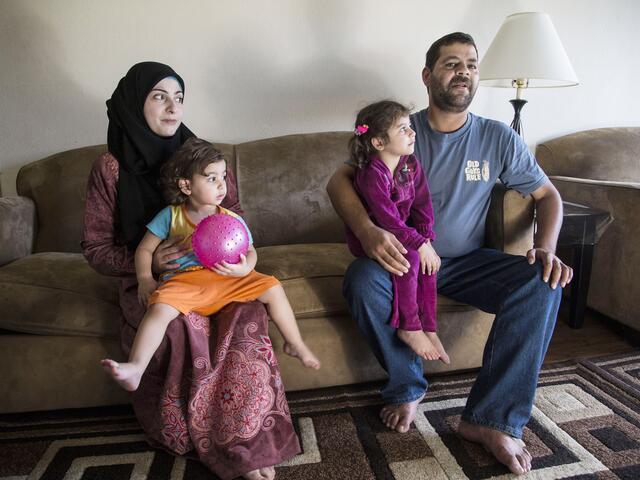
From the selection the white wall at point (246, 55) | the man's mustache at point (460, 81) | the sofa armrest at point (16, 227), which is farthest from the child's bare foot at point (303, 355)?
the white wall at point (246, 55)

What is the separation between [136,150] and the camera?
1.39 metres

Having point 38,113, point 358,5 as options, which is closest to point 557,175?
point 358,5

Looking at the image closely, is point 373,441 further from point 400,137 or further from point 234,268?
point 400,137

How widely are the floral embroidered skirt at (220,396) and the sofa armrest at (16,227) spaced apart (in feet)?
2.88

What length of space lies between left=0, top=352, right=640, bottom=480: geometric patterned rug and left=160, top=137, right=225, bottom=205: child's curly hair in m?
0.73

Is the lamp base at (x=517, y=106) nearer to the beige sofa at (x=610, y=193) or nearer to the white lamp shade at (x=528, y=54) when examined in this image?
the white lamp shade at (x=528, y=54)

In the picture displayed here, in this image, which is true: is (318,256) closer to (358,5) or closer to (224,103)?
(224,103)

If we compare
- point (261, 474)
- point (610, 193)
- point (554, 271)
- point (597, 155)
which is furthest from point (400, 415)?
point (597, 155)

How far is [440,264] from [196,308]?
777 millimetres

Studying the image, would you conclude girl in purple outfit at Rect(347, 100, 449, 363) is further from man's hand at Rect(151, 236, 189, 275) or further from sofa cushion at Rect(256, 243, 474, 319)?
man's hand at Rect(151, 236, 189, 275)

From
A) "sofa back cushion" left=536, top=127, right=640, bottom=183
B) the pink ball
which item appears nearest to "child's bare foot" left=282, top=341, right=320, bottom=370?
the pink ball

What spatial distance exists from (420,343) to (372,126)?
0.66 m

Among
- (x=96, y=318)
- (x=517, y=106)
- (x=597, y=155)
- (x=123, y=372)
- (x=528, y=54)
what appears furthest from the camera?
(x=597, y=155)

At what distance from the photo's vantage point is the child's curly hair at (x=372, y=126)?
4.51 feet
